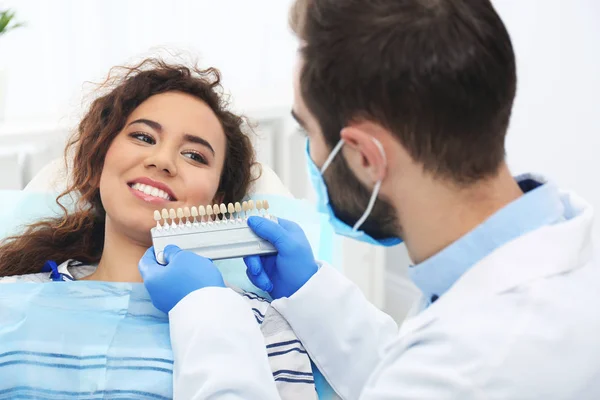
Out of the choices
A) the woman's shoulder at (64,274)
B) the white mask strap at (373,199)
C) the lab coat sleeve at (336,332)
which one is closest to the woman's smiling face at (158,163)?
the woman's shoulder at (64,274)

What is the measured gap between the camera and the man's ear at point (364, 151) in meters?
1.04

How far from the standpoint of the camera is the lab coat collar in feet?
3.22

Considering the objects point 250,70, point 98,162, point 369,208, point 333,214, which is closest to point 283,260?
point 333,214

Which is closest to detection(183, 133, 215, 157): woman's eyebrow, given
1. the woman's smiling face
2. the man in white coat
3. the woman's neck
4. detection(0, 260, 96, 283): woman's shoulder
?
the woman's smiling face

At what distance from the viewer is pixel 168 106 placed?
1.70 metres

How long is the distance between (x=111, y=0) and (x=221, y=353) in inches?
55.1

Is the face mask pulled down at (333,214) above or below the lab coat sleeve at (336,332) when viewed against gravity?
above

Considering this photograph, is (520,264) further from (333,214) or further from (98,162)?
(98,162)

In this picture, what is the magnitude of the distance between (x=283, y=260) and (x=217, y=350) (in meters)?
0.35

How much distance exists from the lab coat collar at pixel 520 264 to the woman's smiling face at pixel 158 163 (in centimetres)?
75

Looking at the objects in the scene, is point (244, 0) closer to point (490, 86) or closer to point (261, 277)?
point (261, 277)

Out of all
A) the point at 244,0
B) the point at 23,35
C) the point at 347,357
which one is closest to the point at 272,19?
the point at 244,0

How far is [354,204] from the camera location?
1.15 m

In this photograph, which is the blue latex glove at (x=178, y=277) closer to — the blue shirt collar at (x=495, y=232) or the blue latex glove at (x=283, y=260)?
the blue latex glove at (x=283, y=260)
